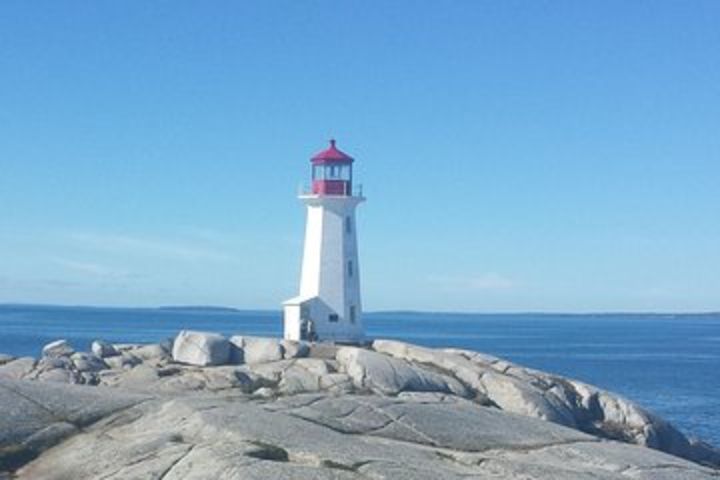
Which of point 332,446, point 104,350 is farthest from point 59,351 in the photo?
point 332,446

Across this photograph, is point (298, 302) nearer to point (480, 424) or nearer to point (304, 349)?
point (304, 349)

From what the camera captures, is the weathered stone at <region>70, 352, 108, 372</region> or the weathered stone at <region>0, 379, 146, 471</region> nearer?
the weathered stone at <region>0, 379, 146, 471</region>

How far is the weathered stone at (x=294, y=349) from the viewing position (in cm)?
4350

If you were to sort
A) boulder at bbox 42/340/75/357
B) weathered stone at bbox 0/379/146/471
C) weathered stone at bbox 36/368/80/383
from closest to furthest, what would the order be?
weathered stone at bbox 0/379/146/471 < weathered stone at bbox 36/368/80/383 < boulder at bbox 42/340/75/357

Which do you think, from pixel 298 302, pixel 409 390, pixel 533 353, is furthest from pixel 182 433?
pixel 533 353

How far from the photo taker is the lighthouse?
49438 millimetres

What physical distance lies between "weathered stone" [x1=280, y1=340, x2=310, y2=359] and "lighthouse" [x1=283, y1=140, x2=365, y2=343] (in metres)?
4.27

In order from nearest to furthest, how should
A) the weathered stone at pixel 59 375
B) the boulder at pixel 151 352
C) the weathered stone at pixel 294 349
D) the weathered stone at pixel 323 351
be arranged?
the weathered stone at pixel 59 375 → the weathered stone at pixel 294 349 → the weathered stone at pixel 323 351 → the boulder at pixel 151 352

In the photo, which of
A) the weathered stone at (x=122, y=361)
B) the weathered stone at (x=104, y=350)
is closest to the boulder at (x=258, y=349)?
the weathered stone at (x=122, y=361)

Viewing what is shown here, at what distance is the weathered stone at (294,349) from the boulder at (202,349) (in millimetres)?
2209

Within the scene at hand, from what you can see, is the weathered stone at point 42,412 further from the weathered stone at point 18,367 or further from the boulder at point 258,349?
the boulder at point 258,349

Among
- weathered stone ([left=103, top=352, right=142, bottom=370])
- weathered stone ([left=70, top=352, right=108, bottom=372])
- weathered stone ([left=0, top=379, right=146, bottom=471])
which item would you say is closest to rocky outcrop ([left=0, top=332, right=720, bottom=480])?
weathered stone ([left=0, top=379, right=146, bottom=471])

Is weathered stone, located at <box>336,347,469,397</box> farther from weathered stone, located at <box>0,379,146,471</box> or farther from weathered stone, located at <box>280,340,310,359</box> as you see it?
weathered stone, located at <box>0,379,146,471</box>

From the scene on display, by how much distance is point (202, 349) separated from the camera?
43281 mm
